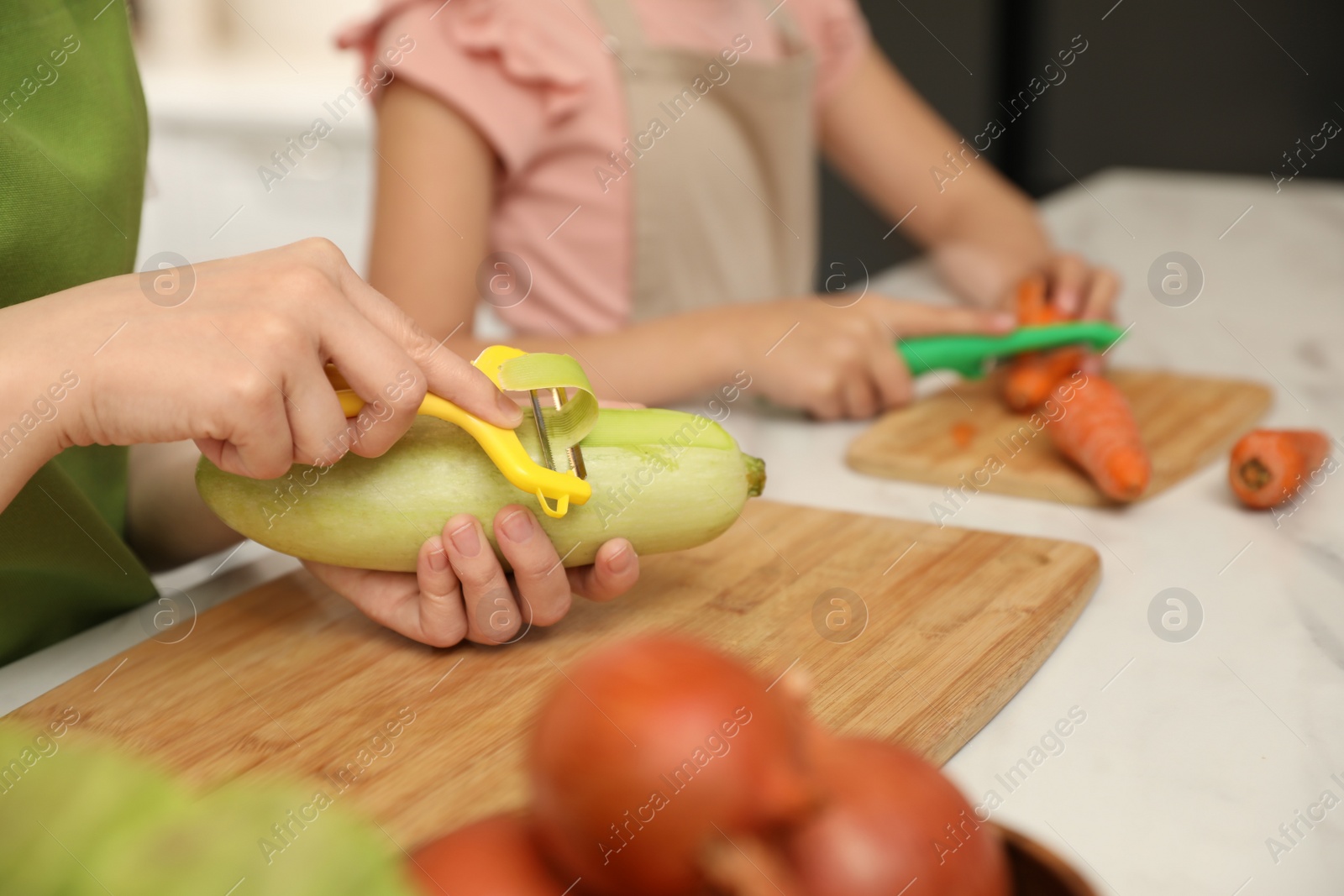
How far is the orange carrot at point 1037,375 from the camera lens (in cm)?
113

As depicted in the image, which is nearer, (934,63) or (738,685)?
(738,685)

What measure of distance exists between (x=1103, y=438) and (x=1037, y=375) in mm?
182

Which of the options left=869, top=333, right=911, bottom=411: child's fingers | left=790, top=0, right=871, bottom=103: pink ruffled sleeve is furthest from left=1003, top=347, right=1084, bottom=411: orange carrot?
left=790, top=0, right=871, bottom=103: pink ruffled sleeve

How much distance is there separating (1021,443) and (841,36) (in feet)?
2.75

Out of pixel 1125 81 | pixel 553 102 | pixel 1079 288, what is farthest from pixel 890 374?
pixel 1125 81

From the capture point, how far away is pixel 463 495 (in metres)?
0.73

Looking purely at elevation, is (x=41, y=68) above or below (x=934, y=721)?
above

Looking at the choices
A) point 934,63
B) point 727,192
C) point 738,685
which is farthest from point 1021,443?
point 934,63

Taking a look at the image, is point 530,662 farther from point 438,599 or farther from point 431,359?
point 431,359

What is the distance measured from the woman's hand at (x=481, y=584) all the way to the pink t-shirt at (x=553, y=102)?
61cm

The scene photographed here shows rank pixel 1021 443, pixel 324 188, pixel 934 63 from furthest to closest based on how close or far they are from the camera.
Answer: pixel 324 188 → pixel 934 63 → pixel 1021 443

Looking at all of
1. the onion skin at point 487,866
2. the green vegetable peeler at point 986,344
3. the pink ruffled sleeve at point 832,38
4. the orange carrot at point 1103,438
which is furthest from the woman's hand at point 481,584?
the pink ruffled sleeve at point 832,38

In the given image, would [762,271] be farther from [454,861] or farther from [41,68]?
[454,861]

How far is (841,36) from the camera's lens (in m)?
1.66
